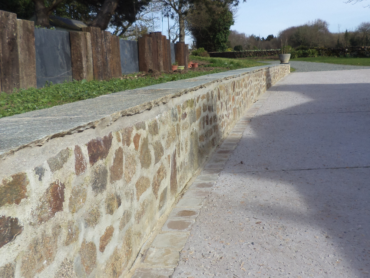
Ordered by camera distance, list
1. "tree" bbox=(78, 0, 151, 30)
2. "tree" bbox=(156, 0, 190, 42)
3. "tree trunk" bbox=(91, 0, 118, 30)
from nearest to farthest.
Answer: "tree trunk" bbox=(91, 0, 118, 30) → "tree" bbox=(78, 0, 151, 30) → "tree" bbox=(156, 0, 190, 42)

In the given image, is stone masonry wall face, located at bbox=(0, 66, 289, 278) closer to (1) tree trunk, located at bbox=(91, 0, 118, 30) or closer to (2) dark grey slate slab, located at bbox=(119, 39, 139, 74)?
(2) dark grey slate slab, located at bbox=(119, 39, 139, 74)

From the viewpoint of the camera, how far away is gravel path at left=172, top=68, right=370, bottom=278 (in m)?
2.15

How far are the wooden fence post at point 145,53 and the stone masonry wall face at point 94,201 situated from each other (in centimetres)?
875

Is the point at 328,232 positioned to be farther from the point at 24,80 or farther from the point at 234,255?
the point at 24,80

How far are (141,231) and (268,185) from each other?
1.48m

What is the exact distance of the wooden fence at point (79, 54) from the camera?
260 inches

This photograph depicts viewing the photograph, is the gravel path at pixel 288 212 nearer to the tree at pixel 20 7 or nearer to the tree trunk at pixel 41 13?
the tree trunk at pixel 41 13

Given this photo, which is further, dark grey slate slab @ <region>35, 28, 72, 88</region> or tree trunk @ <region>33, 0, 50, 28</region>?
tree trunk @ <region>33, 0, 50, 28</region>

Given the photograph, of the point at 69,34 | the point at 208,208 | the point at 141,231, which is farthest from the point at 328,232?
the point at 69,34

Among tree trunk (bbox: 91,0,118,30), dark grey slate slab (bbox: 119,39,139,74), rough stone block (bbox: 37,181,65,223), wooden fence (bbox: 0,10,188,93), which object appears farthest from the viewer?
tree trunk (bbox: 91,0,118,30)

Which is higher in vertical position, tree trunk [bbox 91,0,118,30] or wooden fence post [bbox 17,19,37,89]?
tree trunk [bbox 91,0,118,30]

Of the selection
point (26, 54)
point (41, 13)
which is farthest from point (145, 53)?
point (41, 13)

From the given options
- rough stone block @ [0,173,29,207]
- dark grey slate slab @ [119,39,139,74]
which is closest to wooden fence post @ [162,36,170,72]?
dark grey slate slab @ [119,39,139,74]

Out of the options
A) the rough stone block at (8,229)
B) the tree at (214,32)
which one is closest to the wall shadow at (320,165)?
the rough stone block at (8,229)
